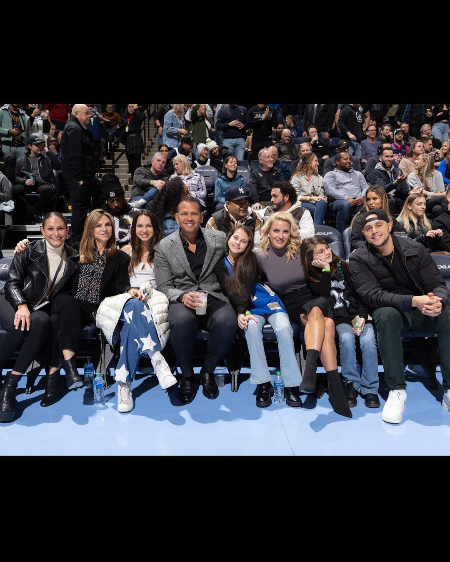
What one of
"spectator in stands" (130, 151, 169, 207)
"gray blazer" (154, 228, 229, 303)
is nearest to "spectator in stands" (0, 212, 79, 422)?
"gray blazer" (154, 228, 229, 303)

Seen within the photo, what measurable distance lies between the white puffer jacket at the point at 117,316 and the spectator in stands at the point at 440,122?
903cm

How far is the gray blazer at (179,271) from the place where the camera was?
167 inches

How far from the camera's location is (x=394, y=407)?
12.0 feet

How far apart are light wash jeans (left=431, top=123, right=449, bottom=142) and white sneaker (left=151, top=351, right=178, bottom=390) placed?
30.9 feet

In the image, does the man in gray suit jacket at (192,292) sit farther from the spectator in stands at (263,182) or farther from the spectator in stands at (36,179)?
the spectator in stands at (36,179)

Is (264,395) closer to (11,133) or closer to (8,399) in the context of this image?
(8,399)

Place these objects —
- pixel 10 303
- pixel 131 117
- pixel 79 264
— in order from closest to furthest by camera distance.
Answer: pixel 10 303, pixel 79 264, pixel 131 117

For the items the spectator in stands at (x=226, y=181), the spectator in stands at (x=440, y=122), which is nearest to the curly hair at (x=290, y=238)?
the spectator in stands at (x=226, y=181)

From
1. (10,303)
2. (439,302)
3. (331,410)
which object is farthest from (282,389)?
(10,303)

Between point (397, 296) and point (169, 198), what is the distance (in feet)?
8.29

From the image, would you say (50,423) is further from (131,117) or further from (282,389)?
(131,117)

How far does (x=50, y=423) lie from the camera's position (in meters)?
3.64

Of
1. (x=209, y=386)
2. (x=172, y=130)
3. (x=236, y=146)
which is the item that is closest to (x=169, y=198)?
(x=209, y=386)
